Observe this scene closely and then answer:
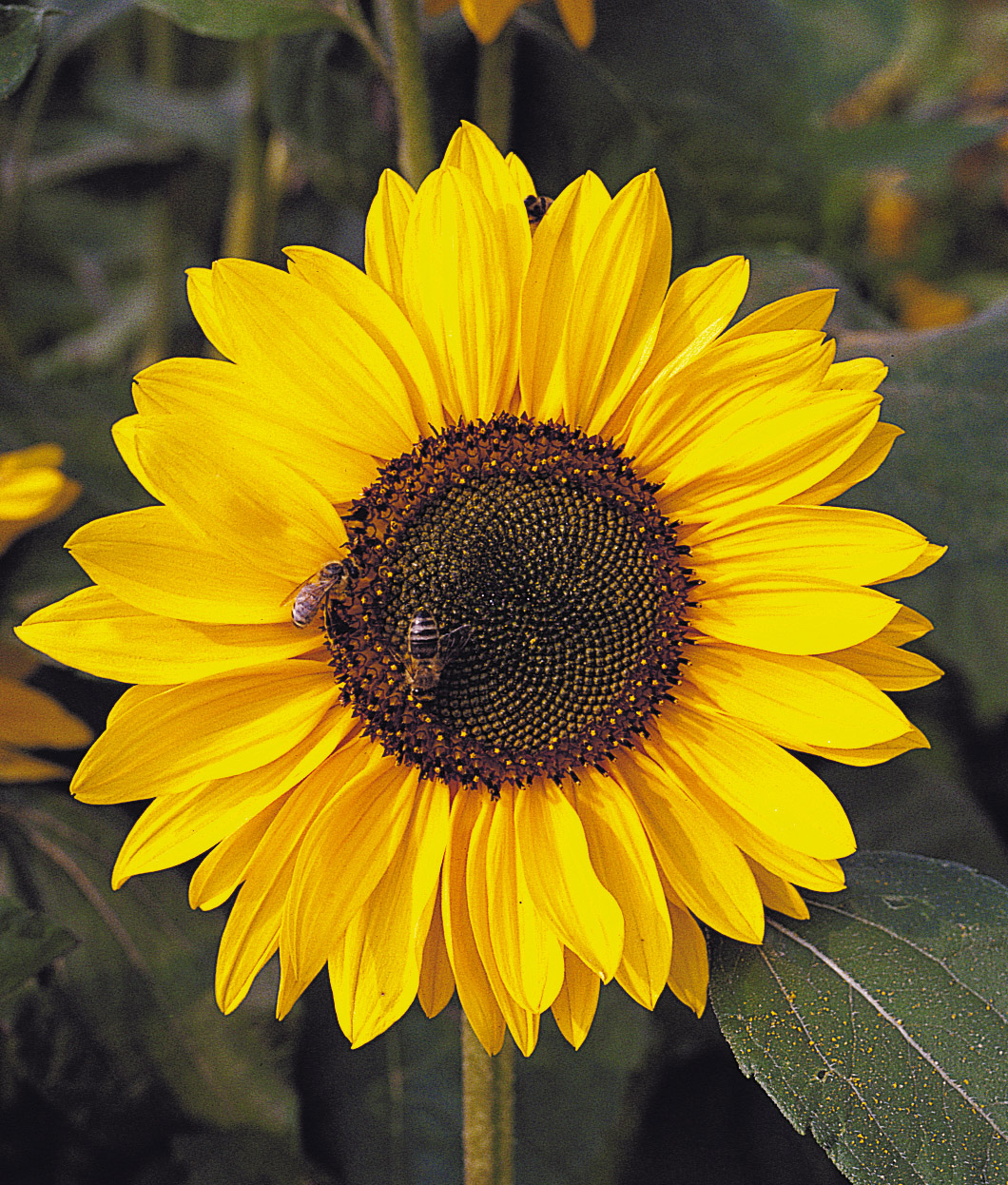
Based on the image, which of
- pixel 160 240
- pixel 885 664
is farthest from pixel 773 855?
pixel 160 240

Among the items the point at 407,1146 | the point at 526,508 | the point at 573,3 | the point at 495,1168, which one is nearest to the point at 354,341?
the point at 526,508

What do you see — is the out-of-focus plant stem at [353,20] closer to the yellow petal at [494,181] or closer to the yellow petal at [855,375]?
the yellow petal at [494,181]

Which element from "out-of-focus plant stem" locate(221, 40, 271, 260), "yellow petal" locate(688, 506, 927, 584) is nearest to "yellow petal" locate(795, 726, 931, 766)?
"yellow petal" locate(688, 506, 927, 584)

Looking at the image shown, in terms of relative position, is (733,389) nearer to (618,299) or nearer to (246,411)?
(618,299)

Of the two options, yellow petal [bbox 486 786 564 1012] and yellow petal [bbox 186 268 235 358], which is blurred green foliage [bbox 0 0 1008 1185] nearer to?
yellow petal [bbox 186 268 235 358]

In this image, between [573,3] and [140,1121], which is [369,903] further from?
[573,3]

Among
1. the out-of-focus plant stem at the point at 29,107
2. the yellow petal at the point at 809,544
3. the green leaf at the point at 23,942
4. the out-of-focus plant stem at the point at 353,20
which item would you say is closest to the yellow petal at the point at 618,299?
the yellow petal at the point at 809,544
